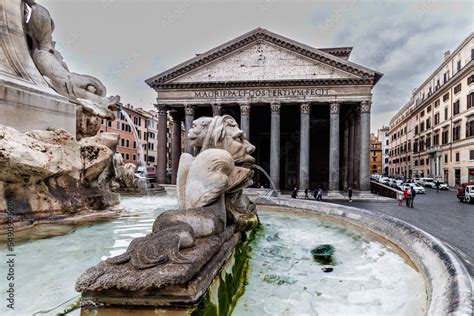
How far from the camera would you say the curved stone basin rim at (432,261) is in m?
1.47

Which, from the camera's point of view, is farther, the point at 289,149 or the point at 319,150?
the point at 289,149

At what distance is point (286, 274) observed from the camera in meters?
2.46

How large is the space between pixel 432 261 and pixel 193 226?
1983 mm

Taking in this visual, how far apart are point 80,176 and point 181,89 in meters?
23.3

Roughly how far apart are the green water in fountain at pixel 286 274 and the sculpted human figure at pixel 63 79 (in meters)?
2.80

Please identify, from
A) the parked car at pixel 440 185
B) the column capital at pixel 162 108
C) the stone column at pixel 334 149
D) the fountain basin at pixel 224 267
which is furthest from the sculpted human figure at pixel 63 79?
the parked car at pixel 440 185

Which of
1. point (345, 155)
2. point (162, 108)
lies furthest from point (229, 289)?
point (345, 155)

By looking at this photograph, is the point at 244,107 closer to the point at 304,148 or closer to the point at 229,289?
the point at 304,148

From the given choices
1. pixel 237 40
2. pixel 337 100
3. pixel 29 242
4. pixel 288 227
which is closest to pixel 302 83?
pixel 337 100

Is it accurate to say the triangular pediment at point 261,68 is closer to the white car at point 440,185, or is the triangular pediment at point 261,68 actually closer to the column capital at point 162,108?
the column capital at point 162,108

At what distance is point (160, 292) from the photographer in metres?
1.55

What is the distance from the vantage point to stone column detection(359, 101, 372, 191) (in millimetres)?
A: 23984

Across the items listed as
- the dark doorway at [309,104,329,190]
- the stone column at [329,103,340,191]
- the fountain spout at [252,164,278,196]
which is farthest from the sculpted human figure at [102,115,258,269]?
the dark doorway at [309,104,329,190]

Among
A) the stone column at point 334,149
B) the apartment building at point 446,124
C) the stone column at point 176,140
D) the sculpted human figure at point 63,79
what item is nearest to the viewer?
the sculpted human figure at point 63,79
